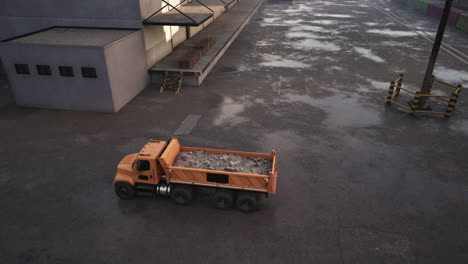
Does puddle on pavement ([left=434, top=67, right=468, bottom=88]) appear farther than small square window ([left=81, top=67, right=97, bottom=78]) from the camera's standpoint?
Yes

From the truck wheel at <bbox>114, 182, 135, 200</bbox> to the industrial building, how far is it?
9.29m

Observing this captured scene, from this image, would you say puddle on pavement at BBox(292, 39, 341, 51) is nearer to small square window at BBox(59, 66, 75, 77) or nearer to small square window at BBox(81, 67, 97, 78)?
small square window at BBox(81, 67, 97, 78)

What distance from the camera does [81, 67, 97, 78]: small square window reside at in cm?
1962

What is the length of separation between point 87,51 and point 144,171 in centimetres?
1073

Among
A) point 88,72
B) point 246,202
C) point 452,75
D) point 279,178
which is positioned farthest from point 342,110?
point 88,72

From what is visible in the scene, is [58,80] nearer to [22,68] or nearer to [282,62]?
[22,68]

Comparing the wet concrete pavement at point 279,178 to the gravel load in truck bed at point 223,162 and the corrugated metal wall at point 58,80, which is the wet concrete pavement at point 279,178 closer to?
the corrugated metal wall at point 58,80

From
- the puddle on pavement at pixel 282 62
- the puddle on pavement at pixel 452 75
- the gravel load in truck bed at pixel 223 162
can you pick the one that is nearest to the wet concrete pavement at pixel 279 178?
the puddle on pavement at pixel 452 75

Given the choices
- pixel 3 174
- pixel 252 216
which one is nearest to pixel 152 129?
pixel 3 174

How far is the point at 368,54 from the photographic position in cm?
3381

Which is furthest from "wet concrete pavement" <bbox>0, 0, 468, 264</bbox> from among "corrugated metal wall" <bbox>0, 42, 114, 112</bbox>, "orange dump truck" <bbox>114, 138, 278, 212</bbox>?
"corrugated metal wall" <bbox>0, 42, 114, 112</bbox>

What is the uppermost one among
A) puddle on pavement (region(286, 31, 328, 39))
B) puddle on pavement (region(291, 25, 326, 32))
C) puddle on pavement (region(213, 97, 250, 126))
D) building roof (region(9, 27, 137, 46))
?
building roof (region(9, 27, 137, 46))

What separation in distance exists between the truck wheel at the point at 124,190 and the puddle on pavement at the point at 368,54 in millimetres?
28186

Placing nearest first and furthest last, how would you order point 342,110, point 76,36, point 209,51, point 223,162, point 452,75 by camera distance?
1. point 223,162
2. point 342,110
3. point 76,36
4. point 452,75
5. point 209,51
